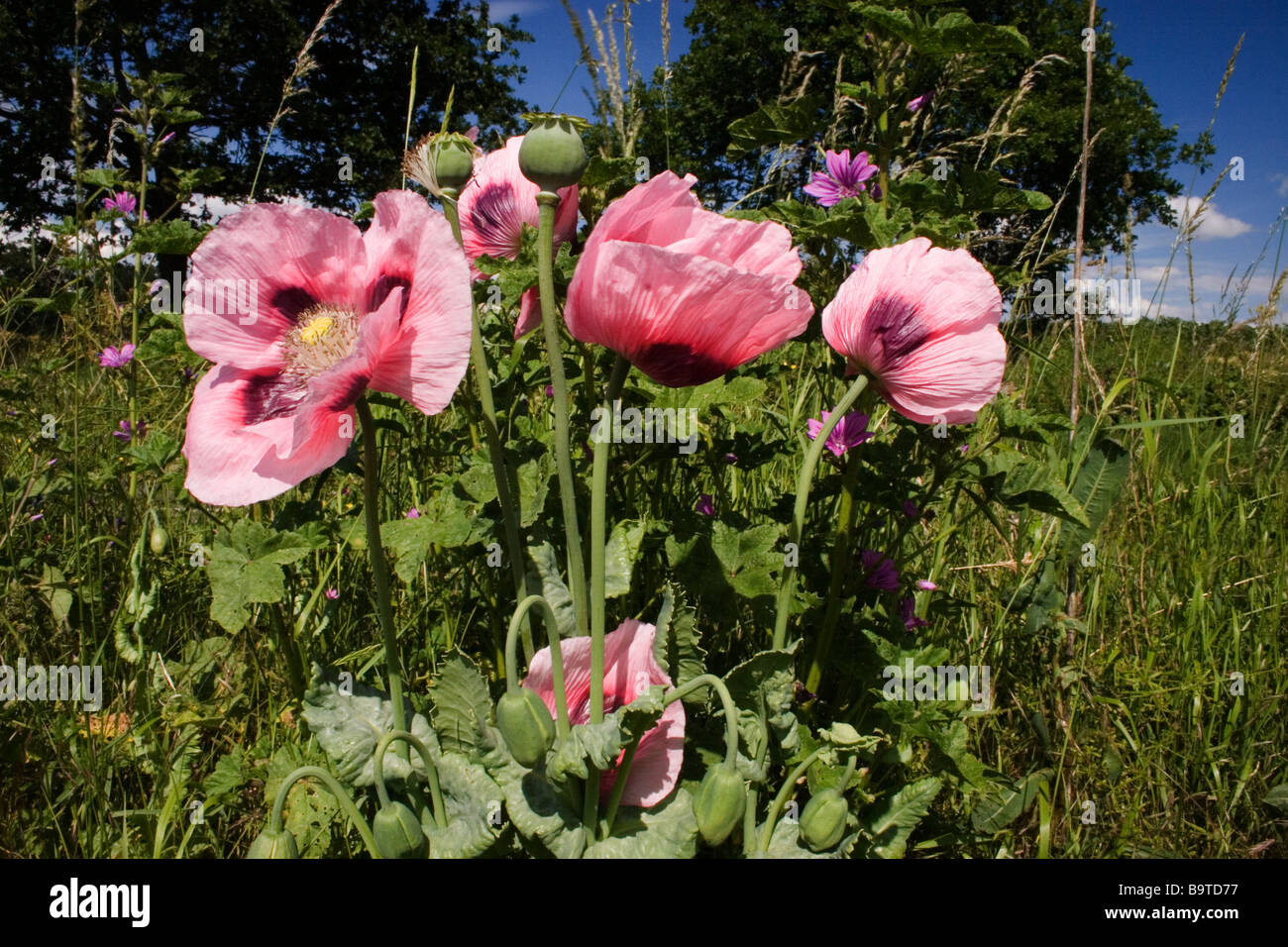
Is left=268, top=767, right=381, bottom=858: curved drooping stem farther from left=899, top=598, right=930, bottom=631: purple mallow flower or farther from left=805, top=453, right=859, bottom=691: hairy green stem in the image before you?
left=899, top=598, right=930, bottom=631: purple mallow flower

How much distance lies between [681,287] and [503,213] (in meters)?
0.51

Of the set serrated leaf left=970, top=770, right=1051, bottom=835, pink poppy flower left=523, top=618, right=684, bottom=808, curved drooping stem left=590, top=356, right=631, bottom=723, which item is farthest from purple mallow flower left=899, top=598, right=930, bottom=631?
curved drooping stem left=590, top=356, right=631, bottom=723

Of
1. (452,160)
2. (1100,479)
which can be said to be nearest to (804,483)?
(452,160)

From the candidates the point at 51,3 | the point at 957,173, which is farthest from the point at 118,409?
the point at 51,3

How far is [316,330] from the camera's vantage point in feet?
3.03

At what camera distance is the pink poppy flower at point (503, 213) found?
1088 millimetres

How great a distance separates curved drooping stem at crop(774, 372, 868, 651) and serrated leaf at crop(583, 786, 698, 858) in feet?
0.73

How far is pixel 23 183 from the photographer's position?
13938 millimetres

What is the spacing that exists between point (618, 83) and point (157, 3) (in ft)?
55.9

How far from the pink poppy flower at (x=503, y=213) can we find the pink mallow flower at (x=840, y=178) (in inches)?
26.7

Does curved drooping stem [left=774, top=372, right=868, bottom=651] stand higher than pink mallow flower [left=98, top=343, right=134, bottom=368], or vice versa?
pink mallow flower [left=98, top=343, right=134, bottom=368]

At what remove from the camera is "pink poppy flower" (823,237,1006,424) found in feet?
3.06

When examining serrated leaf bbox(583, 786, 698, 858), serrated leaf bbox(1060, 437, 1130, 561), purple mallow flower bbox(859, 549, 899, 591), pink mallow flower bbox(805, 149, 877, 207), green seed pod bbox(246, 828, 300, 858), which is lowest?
serrated leaf bbox(583, 786, 698, 858)

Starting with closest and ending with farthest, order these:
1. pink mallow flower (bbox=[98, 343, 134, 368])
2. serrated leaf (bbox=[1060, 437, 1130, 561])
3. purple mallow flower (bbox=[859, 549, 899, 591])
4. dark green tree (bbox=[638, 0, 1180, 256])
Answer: purple mallow flower (bbox=[859, 549, 899, 591]), serrated leaf (bbox=[1060, 437, 1130, 561]), pink mallow flower (bbox=[98, 343, 134, 368]), dark green tree (bbox=[638, 0, 1180, 256])
